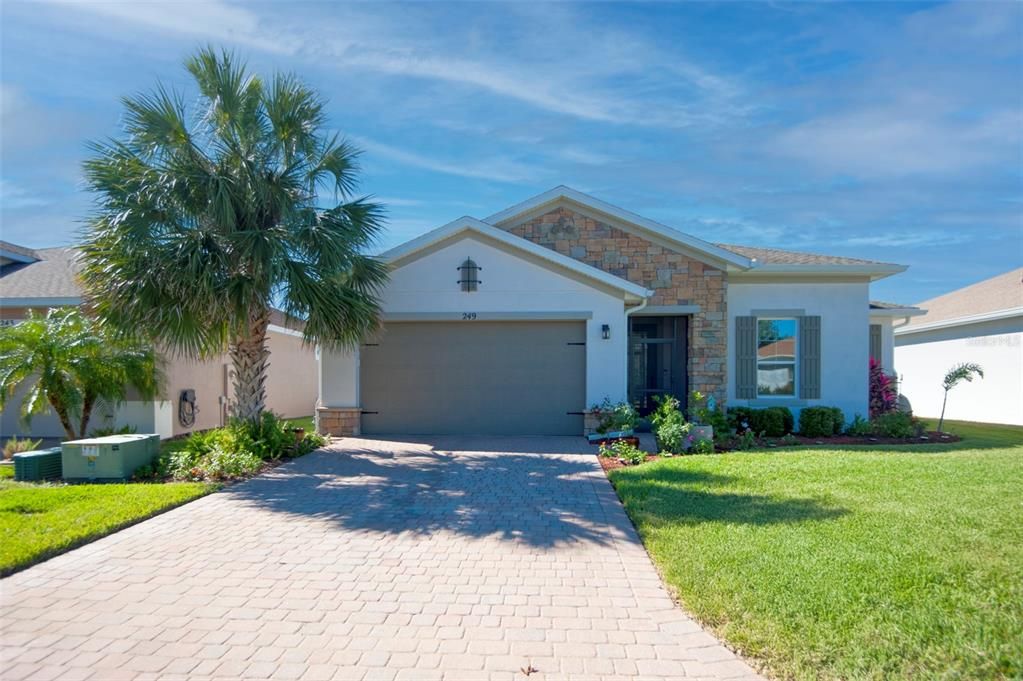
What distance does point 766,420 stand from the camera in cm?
1269

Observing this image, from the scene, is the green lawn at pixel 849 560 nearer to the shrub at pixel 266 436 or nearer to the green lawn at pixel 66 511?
the green lawn at pixel 66 511

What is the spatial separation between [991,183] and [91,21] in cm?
2552

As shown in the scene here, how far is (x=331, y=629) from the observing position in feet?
13.0

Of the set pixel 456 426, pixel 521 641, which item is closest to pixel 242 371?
pixel 456 426

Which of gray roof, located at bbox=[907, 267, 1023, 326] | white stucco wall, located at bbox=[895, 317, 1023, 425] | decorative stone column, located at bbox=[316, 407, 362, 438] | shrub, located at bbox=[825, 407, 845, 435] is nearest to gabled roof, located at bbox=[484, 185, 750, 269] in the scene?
shrub, located at bbox=[825, 407, 845, 435]

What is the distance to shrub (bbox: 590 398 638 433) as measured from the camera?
435 inches

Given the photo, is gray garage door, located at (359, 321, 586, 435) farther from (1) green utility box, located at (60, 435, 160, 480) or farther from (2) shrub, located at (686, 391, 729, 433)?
(1) green utility box, located at (60, 435, 160, 480)

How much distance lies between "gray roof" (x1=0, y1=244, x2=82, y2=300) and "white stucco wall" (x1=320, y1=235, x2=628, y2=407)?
5735 mm

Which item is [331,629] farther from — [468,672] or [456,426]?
[456,426]

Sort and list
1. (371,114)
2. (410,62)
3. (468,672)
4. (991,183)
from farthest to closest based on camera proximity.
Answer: (991,183), (371,114), (410,62), (468,672)

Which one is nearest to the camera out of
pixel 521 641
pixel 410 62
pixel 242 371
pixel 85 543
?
pixel 521 641

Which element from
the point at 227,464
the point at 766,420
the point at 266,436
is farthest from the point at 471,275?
the point at 766,420

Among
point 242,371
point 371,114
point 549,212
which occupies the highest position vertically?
point 371,114

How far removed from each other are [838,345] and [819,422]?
2.12 meters
